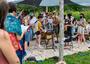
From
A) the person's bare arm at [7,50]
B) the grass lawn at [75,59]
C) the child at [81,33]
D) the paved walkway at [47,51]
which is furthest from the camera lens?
the child at [81,33]

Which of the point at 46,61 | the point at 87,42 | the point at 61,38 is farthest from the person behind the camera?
the point at 87,42

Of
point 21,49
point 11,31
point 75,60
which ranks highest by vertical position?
point 11,31

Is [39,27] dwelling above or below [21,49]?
below

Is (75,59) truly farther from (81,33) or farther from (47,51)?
(81,33)

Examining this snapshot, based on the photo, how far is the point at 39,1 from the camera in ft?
67.8

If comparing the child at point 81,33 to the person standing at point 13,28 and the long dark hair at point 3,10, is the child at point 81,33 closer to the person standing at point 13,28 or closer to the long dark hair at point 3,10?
the person standing at point 13,28

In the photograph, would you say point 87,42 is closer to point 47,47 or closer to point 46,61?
point 47,47

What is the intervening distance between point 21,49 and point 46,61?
678cm

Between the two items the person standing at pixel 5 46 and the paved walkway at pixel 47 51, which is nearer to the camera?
the person standing at pixel 5 46

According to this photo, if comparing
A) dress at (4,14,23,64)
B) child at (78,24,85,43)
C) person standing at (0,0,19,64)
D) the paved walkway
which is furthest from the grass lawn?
person standing at (0,0,19,64)

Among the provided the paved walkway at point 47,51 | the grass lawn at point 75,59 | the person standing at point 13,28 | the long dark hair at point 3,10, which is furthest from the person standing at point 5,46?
the paved walkway at point 47,51

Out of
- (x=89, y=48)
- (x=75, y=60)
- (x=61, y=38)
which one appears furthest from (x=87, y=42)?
(x=61, y=38)

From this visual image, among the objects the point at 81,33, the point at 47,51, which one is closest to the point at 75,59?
the point at 47,51

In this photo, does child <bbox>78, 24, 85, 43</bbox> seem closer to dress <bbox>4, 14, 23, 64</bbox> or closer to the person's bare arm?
dress <bbox>4, 14, 23, 64</bbox>
